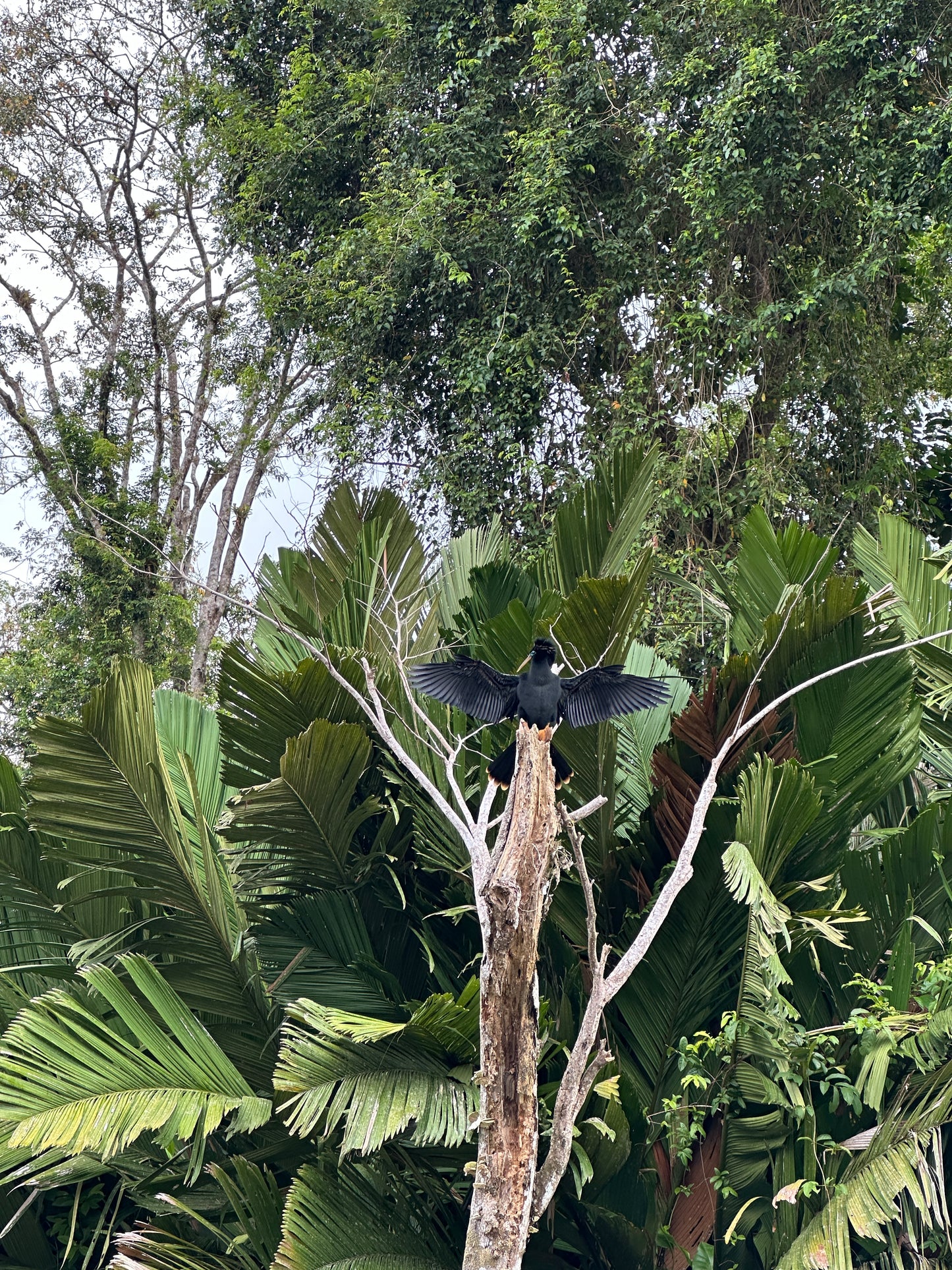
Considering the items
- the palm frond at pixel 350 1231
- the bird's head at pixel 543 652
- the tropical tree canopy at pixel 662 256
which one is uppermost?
the tropical tree canopy at pixel 662 256

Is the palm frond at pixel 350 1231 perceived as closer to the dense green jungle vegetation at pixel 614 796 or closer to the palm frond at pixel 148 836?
the dense green jungle vegetation at pixel 614 796

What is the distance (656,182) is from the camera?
9297 mm

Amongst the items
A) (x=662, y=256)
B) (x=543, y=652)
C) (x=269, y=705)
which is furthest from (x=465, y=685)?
(x=662, y=256)

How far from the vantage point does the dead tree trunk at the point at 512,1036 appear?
2.71 metres

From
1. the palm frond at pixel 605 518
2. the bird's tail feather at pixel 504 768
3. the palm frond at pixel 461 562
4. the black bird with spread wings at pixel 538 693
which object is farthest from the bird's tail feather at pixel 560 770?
the palm frond at pixel 461 562

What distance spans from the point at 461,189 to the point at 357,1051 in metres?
8.22

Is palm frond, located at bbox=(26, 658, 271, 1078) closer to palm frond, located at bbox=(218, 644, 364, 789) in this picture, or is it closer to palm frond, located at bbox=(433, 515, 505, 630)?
palm frond, located at bbox=(218, 644, 364, 789)

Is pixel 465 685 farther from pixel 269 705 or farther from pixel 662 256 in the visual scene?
pixel 662 256

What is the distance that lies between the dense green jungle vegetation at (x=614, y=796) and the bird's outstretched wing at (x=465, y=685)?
0.12 m

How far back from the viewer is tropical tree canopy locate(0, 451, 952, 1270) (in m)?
3.16

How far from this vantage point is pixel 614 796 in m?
3.92

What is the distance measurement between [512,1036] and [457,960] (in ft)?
4.13

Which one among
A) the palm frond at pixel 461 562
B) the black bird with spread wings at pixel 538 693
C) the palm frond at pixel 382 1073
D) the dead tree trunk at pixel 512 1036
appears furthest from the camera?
the palm frond at pixel 461 562

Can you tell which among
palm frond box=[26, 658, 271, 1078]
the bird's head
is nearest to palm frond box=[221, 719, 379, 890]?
palm frond box=[26, 658, 271, 1078]
